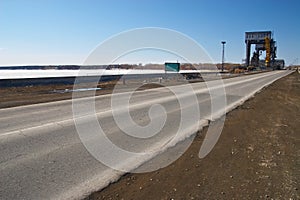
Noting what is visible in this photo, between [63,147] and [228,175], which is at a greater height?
[63,147]

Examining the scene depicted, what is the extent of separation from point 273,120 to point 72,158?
7.64 m

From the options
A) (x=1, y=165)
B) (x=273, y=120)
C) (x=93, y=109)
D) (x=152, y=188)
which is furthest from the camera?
(x=93, y=109)

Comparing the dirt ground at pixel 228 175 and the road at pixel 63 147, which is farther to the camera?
the road at pixel 63 147

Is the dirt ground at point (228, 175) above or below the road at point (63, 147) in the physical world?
below

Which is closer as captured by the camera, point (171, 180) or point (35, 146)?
point (171, 180)

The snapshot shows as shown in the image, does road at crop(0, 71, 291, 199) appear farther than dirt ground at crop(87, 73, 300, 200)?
Yes

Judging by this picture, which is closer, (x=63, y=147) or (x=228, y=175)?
(x=228, y=175)

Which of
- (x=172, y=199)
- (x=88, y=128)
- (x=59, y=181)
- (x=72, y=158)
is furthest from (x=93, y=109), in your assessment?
(x=172, y=199)

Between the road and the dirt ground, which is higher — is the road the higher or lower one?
the higher one

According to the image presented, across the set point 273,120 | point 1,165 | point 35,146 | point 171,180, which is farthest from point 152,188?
point 273,120

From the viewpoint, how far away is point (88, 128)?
769 cm

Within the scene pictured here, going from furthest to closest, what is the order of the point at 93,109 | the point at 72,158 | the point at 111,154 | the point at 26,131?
the point at 93,109, the point at 26,131, the point at 111,154, the point at 72,158

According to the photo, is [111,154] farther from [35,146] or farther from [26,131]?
[26,131]

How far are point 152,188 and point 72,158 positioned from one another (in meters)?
1.99
